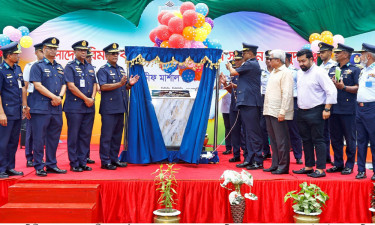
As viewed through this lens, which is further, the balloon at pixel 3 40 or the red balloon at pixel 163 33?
the balloon at pixel 3 40

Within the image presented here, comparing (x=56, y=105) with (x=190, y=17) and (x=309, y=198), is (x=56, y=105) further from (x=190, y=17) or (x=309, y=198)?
(x=309, y=198)

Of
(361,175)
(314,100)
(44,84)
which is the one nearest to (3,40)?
(44,84)

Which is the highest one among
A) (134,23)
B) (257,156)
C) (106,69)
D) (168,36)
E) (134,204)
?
(134,23)

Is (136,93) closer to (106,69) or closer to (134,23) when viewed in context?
(106,69)

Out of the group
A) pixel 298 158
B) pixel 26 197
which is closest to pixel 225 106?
pixel 298 158

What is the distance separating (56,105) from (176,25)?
6.04 feet

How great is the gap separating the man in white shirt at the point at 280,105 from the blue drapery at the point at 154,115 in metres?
0.92

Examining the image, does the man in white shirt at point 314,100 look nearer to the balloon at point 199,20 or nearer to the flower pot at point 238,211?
the flower pot at point 238,211

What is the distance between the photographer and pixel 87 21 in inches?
326

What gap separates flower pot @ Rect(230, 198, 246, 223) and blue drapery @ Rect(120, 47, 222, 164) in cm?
137

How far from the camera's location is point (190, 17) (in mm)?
5570

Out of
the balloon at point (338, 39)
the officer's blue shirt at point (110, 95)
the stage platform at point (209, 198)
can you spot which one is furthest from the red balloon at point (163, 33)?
the balloon at point (338, 39)

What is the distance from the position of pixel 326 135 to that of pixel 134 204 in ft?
9.61

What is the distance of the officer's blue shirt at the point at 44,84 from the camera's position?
190 inches
